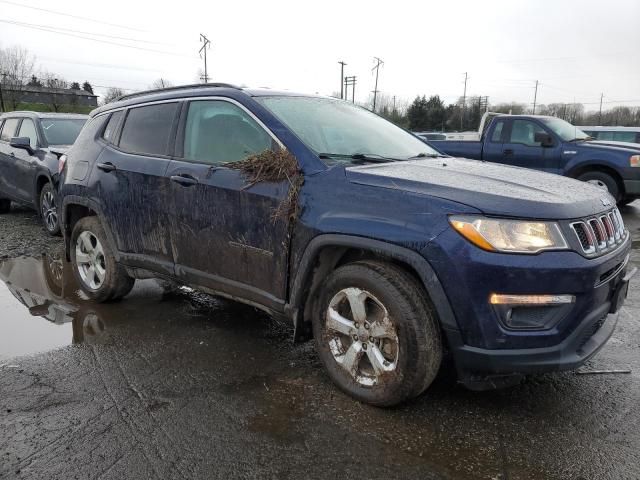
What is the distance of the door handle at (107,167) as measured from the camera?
4391 mm

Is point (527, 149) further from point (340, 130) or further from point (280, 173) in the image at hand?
point (280, 173)

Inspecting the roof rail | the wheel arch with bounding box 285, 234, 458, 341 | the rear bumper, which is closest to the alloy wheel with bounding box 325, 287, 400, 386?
the wheel arch with bounding box 285, 234, 458, 341

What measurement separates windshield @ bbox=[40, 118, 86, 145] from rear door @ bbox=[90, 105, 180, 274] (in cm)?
404

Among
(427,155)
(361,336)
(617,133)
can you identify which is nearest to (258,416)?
(361,336)

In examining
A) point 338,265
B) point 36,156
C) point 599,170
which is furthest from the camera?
point 599,170

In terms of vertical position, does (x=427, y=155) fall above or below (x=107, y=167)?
above

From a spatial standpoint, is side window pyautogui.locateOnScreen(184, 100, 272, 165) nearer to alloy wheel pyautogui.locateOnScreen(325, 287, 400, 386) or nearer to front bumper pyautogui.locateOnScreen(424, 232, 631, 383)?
alloy wheel pyautogui.locateOnScreen(325, 287, 400, 386)

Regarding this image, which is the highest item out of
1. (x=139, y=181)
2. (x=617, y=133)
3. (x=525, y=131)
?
(x=617, y=133)

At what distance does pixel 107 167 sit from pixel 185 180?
1.13m

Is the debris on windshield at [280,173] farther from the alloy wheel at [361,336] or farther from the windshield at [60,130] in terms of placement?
the windshield at [60,130]

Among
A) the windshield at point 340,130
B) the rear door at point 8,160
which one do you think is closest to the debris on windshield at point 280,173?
the windshield at point 340,130

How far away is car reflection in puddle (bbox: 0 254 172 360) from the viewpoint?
13.1ft

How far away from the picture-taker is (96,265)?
483cm

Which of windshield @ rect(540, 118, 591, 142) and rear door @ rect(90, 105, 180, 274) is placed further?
windshield @ rect(540, 118, 591, 142)
